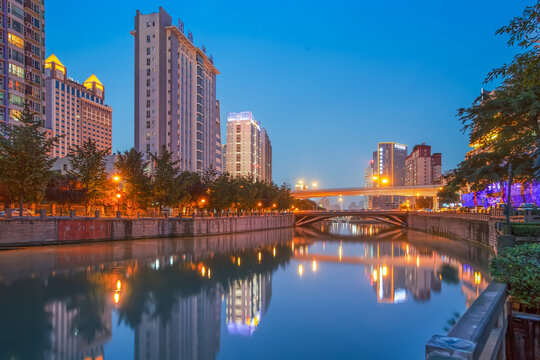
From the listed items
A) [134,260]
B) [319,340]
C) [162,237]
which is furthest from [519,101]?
[162,237]

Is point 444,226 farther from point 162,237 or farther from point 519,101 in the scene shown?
point 162,237

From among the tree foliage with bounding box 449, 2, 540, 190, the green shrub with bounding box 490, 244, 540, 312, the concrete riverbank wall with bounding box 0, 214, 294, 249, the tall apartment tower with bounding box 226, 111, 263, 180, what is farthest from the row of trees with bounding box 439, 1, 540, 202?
the tall apartment tower with bounding box 226, 111, 263, 180

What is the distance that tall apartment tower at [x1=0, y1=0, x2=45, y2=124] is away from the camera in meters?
60.3

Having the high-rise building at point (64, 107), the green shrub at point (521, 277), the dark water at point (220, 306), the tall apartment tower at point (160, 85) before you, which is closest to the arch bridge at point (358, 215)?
the tall apartment tower at point (160, 85)

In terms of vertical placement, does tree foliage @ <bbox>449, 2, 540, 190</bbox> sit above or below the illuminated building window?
below

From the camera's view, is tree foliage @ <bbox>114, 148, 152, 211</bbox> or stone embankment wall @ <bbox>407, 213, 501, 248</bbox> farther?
tree foliage @ <bbox>114, 148, 152, 211</bbox>

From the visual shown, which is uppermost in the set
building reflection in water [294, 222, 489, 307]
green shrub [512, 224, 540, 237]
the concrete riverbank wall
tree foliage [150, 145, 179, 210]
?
tree foliage [150, 145, 179, 210]

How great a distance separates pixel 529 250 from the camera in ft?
39.4

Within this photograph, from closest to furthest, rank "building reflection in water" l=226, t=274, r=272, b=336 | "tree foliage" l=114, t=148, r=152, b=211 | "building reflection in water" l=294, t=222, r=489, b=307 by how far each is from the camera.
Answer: "building reflection in water" l=226, t=274, r=272, b=336 → "building reflection in water" l=294, t=222, r=489, b=307 → "tree foliage" l=114, t=148, r=152, b=211

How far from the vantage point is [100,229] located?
149 ft

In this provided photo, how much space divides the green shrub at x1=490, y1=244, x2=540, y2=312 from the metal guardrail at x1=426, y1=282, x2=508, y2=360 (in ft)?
1.91

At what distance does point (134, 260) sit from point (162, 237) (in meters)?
23.3

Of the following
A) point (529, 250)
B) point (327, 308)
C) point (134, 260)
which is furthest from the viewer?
point (134, 260)

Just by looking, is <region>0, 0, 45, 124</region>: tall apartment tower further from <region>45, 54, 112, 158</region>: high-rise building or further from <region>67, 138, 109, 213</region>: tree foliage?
<region>45, 54, 112, 158</region>: high-rise building
